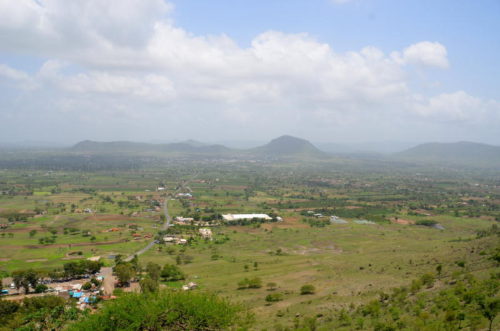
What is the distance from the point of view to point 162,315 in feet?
81.8

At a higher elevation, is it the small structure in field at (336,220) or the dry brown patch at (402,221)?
the dry brown patch at (402,221)

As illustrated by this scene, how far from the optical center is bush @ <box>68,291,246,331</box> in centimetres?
2406

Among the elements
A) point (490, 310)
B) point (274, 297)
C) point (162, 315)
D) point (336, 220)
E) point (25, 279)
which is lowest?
point (336, 220)

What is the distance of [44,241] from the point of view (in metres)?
70.1

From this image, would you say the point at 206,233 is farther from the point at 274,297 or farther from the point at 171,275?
the point at 274,297

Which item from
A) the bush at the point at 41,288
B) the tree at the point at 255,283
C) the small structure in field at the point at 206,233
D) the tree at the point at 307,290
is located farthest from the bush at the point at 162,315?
the small structure in field at the point at 206,233

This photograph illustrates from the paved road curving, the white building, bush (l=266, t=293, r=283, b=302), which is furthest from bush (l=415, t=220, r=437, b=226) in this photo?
bush (l=266, t=293, r=283, b=302)

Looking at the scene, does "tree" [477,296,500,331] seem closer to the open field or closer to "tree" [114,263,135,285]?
the open field

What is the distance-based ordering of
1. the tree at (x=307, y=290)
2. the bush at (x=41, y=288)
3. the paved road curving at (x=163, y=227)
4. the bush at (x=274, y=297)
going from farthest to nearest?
the paved road curving at (x=163, y=227) → the bush at (x=41, y=288) → the tree at (x=307, y=290) → the bush at (x=274, y=297)

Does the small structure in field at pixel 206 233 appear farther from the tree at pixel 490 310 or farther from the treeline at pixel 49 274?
the tree at pixel 490 310

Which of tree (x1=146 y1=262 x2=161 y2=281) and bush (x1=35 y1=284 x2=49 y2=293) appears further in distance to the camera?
tree (x1=146 y1=262 x2=161 y2=281)

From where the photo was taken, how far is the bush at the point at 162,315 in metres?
24.1

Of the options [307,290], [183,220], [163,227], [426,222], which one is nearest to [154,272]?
[307,290]

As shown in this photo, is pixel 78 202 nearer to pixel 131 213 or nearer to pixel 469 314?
pixel 131 213
